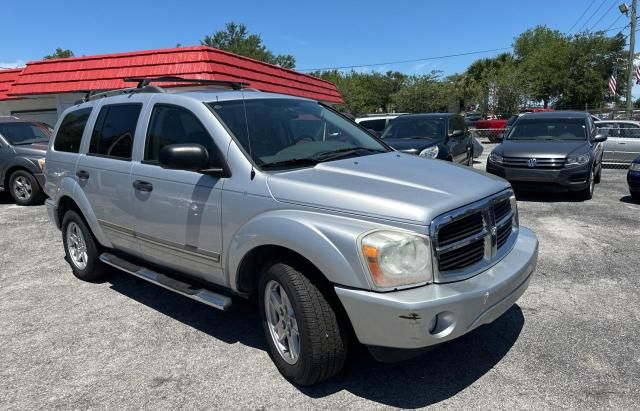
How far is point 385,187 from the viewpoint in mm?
3006

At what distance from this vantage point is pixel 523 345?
360 cm

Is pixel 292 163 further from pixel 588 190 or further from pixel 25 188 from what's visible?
pixel 25 188

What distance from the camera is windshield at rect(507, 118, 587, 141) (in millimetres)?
9863

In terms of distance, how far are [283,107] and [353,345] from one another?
2047 mm

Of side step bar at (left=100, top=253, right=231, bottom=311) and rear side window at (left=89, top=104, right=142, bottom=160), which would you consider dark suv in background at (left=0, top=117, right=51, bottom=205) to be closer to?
rear side window at (left=89, top=104, right=142, bottom=160)

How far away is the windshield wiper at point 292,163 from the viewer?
11.1 feet

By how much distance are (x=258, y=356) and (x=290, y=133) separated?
1673 mm

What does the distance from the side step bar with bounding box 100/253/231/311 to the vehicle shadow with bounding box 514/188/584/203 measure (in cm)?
723

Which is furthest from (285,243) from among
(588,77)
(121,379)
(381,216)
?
(588,77)

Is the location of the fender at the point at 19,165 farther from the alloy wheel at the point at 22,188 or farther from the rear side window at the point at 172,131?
the rear side window at the point at 172,131

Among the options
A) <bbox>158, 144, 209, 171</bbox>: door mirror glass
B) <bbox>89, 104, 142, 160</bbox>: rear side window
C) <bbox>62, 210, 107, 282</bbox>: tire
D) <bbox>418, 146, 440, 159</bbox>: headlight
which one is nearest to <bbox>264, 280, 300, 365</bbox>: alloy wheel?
<bbox>158, 144, 209, 171</bbox>: door mirror glass

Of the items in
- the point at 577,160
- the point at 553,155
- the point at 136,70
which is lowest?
the point at 577,160

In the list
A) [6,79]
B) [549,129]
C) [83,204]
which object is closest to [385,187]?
[83,204]

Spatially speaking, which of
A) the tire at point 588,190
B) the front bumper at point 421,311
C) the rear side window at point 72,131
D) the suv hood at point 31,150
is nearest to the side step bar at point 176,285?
the front bumper at point 421,311
